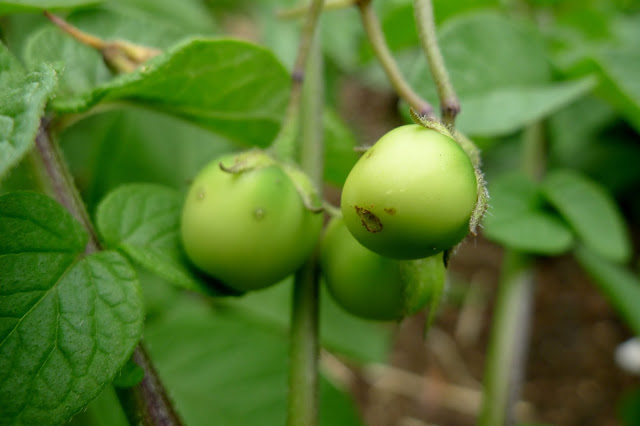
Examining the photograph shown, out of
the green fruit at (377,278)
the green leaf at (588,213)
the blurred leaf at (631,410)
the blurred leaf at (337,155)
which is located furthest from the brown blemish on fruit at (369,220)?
the blurred leaf at (631,410)

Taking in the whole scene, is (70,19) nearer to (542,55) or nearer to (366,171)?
(366,171)

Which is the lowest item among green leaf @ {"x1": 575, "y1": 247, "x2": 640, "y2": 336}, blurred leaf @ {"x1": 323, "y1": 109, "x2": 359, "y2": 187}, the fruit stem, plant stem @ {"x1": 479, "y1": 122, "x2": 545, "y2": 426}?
green leaf @ {"x1": 575, "y1": 247, "x2": 640, "y2": 336}

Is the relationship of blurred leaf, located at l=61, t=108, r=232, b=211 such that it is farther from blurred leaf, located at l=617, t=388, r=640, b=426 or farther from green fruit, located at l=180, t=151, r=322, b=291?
blurred leaf, located at l=617, t=388, r=640, b=426

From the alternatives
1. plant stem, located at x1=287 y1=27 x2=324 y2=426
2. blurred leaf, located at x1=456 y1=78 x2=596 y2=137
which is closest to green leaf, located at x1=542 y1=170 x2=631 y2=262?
blurred leaf, located at x1=456 y1=78 x2=596 y2=137

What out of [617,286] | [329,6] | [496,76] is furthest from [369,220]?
[617,286]

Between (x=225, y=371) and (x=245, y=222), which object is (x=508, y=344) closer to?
(x=225, y=371)

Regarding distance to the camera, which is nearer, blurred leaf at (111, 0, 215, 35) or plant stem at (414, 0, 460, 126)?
plant stem at (414, 0, 460, 126)
